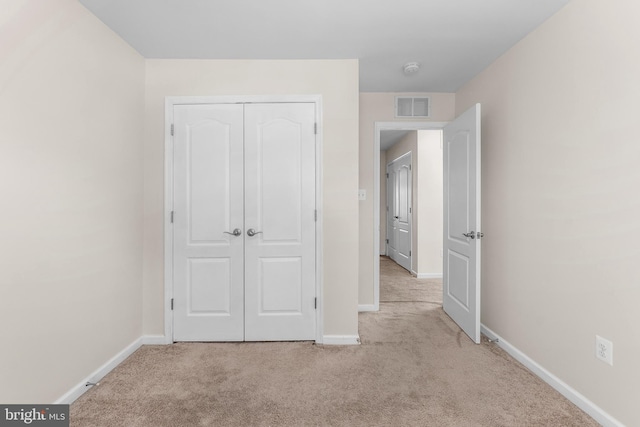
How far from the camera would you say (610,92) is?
1.74 m

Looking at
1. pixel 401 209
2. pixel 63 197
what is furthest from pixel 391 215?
pixel 63 197

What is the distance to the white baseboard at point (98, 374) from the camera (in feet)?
6.19

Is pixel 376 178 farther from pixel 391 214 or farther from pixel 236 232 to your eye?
pixel 391 214

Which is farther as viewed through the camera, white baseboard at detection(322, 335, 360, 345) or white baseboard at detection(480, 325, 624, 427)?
white baseboard at detection(322, 335, 360, 345)

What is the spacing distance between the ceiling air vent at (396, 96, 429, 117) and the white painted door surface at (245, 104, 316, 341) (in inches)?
54.7

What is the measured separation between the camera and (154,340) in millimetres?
2723

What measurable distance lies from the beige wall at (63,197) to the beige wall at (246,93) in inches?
7.1

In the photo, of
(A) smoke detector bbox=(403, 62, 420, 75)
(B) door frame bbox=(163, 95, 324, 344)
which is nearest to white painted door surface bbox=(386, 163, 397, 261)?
(A) smoke detector bbox=(403, 62, 420, 75)

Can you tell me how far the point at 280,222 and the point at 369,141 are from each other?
62.4 inches

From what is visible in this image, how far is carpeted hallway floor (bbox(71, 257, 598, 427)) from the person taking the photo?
178 cm

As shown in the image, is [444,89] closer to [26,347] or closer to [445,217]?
[445,217]

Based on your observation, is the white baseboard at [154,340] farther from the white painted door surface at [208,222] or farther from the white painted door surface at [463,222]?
the white painted door surface at [463,222]

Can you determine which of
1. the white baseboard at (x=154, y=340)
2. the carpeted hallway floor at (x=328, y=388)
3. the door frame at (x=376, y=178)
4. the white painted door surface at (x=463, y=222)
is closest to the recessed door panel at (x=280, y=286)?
the carpeted hallway floor at (x=328, y=388)

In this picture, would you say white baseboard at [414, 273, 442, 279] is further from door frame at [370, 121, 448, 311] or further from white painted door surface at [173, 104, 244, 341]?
white painted door surface at [173, 104, 244, 341]
